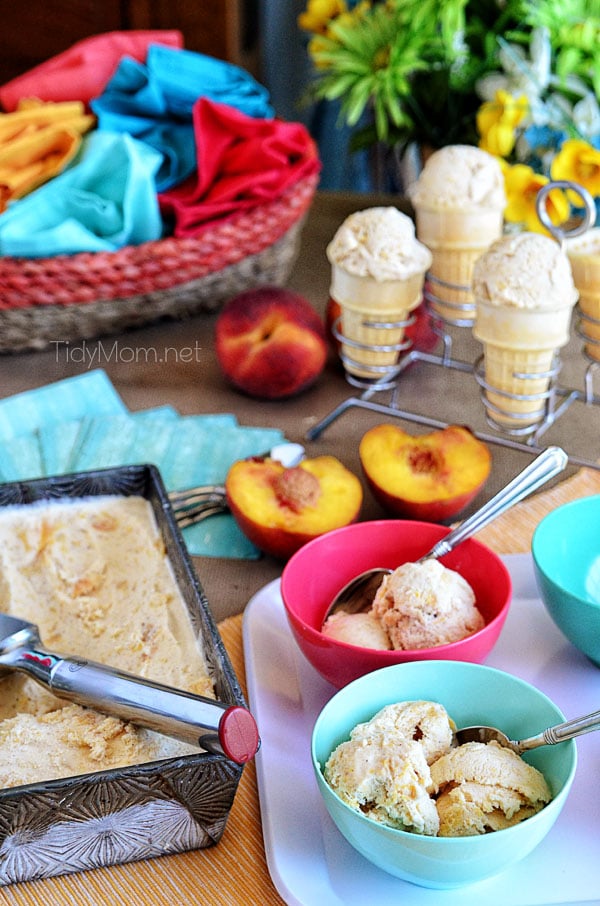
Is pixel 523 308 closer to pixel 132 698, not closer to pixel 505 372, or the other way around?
pixel 505 372

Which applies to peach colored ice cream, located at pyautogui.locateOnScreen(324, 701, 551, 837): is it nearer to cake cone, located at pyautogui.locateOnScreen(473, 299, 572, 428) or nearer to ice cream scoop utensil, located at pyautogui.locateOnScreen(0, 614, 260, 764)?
ice cream scoop utensil, located at pyautogui.locateOnScreen(0, 614, 260, 764)

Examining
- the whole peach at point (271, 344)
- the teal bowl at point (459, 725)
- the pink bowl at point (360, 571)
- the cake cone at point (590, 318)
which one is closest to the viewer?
the teal bowl at point (459, 725)

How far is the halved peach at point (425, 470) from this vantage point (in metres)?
0.82

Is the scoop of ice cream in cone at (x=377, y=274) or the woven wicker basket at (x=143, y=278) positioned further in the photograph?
the woven wicker basket at (x=143, y=278)

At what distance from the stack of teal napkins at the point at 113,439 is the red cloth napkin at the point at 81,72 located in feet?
1.51

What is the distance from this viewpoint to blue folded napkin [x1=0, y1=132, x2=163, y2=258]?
1.07 meters

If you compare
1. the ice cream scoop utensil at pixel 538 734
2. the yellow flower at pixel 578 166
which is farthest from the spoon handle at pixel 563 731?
the yellow flower at pixel 578 166

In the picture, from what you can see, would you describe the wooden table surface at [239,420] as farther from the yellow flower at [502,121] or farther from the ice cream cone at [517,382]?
the yellow flower at [502,121]

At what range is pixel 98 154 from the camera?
3.75 ft

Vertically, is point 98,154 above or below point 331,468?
above

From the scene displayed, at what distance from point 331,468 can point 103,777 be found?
414 mm

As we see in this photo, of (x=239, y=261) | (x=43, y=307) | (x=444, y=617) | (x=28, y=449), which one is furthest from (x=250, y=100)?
(x=444, y=617)

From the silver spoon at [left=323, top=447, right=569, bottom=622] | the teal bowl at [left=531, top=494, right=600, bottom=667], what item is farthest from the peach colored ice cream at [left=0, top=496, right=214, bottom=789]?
the teal bowl at [left=531, top=494, right=600, bottom=667]

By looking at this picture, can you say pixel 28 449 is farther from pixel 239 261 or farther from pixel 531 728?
pixel 531 728
